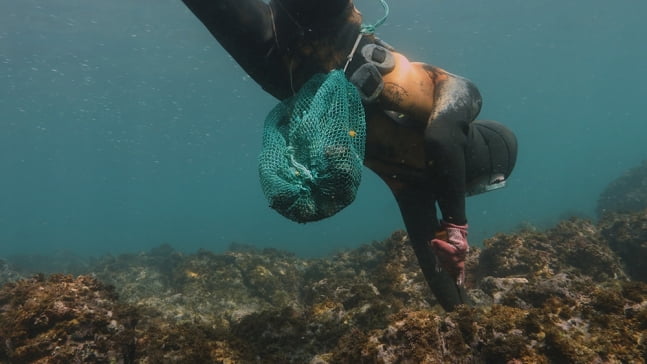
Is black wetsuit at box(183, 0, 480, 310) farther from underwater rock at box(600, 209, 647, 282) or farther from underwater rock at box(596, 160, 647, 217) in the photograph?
underwater rock at box(596, 160, 647, 217)

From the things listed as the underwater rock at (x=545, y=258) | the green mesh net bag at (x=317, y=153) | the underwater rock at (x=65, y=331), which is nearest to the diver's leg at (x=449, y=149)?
the green mesh net bag at (x=317, y=153)

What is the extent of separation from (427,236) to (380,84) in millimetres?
1870

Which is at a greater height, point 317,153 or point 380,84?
point 380,84

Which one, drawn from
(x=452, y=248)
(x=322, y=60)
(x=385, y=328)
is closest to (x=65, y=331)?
(x=385, y=328)

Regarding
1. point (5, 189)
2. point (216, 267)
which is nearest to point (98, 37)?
point (216, 267)

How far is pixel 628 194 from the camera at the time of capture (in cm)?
2380

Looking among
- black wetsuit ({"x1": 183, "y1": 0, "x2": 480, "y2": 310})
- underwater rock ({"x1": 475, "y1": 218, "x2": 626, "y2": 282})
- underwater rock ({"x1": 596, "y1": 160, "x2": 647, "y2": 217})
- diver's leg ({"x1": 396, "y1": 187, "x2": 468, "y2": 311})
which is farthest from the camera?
underwater rock ({"x1": 596, "y1": 160, "x2": 647, "y2": 217})

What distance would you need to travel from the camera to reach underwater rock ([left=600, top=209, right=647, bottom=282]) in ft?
21.4

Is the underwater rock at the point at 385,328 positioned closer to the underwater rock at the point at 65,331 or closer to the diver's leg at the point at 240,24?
the underwater rock at the point at 65,331

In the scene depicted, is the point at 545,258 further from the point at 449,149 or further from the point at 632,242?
the point at 449,149

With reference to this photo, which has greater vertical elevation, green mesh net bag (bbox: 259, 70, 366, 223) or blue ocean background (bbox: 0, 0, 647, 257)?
blue ocean background (bbox: 0, 0, 647, 257)

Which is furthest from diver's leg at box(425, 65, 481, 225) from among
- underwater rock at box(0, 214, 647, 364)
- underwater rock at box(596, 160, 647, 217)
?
underwater rock at box(596, 160, 647, 217)

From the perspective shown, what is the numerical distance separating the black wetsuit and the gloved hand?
8 centimetres

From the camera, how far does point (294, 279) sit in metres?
10.4
